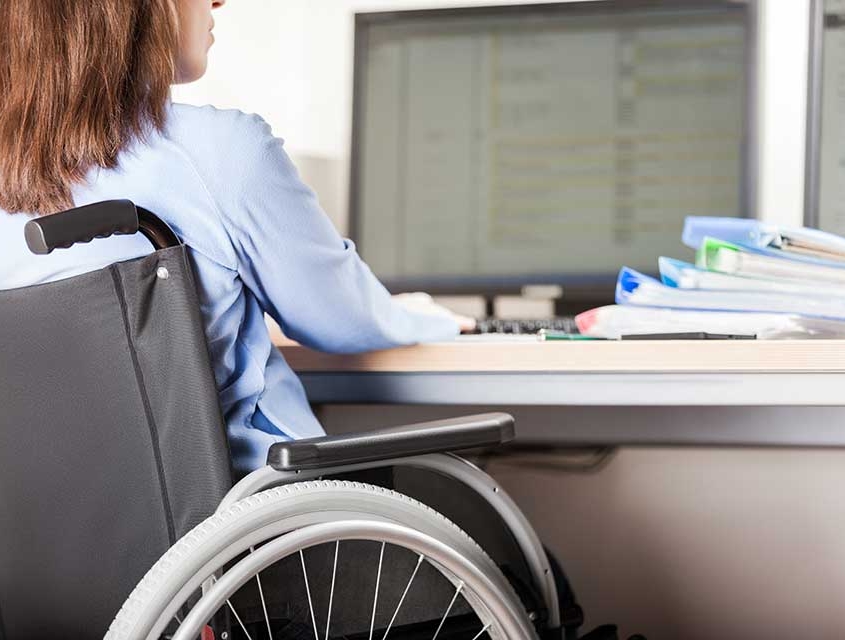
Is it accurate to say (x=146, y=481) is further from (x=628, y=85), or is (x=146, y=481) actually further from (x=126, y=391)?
(x=628, y=85)

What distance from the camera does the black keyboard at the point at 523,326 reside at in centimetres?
115

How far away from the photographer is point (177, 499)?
71 centimetres

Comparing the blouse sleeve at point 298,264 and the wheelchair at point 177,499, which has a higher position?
the blouse sleeve at point 298,264

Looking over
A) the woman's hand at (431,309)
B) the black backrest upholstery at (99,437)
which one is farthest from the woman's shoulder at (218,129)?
the woman's hand at (431,309)

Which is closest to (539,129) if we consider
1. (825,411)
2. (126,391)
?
(825,411)

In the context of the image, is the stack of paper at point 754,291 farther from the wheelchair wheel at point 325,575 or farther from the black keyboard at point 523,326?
the wheelchair wheel at point 325,575

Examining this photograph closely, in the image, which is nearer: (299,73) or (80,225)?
(80,225)

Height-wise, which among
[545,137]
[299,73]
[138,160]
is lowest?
[138,160]

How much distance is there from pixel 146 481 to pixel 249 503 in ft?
0.40

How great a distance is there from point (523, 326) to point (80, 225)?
672 mm

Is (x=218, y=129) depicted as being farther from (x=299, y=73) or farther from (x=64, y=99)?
(x=299, y=73)

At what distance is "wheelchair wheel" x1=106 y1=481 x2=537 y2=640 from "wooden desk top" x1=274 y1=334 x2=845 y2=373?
228 mm

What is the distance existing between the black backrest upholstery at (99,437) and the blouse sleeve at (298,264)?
0.09m

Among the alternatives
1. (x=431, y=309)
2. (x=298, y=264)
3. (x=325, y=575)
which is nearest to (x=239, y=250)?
(x=298, y=264)
